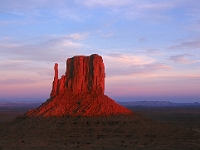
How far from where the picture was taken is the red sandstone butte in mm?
64312

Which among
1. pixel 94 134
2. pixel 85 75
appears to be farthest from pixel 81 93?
pixel 94 134

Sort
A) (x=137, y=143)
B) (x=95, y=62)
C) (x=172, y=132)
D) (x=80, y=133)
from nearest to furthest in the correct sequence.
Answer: (x=137, y=143), (x=80, y=133), (x=172, y=132), (x=95, y=62)

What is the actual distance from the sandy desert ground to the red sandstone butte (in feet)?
Result: 5.90

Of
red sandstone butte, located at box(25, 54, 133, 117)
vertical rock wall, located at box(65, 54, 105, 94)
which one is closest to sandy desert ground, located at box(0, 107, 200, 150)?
red sandstone butte, located at box(25, 54, 133, 117)

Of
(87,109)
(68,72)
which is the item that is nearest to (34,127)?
(87,109)

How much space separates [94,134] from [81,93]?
36.3ft

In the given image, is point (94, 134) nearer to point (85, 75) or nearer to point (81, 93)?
point (81, 93)

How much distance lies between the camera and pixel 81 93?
2689 inches

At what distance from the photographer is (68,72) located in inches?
2776

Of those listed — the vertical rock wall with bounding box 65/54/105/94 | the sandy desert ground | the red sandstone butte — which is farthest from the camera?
the vertical rock wall with bounding box 65/54/105/94

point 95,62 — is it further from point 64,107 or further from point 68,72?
point 64,107

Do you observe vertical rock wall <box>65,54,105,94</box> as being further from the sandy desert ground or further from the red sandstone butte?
the sandy desert ground

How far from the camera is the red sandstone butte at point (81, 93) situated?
2532 inches

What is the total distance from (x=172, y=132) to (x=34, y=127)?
71.4 feet
